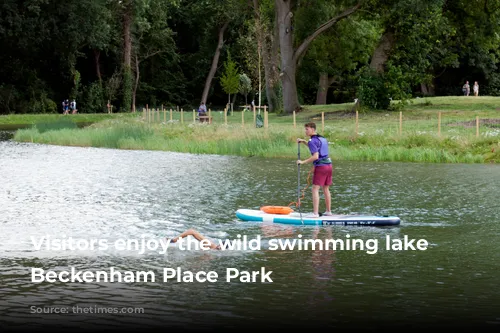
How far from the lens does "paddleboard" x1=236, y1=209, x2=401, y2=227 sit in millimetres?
19766

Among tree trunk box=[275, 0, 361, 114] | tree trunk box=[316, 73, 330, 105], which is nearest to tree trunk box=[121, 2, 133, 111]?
tree trunk box=[316, 73, 330, 105]

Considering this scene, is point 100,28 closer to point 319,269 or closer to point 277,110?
point 277,110

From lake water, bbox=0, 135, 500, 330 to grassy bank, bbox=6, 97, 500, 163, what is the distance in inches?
220

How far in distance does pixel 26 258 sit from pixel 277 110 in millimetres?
59958

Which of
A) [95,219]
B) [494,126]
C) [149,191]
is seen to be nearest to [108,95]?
[494,126]

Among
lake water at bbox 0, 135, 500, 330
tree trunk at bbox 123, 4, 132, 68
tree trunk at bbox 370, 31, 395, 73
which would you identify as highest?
tree trunk at bbox 123, 4, 132, 68

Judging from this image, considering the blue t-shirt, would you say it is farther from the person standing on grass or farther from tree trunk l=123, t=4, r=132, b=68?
tree trunk l=123, t=4, r=132, b=68

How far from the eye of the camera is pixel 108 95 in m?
92.6

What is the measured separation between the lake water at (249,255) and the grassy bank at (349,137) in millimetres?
5594

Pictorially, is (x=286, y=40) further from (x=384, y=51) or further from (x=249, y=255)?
(x=249, y=255)

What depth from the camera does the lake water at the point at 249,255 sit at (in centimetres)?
1242

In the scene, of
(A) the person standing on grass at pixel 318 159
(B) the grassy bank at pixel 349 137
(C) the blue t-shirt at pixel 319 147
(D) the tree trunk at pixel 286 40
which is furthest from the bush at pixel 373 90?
(C) the blue t-shirt at pixel 319 147

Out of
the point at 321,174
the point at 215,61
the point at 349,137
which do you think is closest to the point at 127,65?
the point at 215,61

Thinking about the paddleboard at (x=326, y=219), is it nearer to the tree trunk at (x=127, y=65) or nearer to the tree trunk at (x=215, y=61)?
the tree trunk at (x=127, y=65)
